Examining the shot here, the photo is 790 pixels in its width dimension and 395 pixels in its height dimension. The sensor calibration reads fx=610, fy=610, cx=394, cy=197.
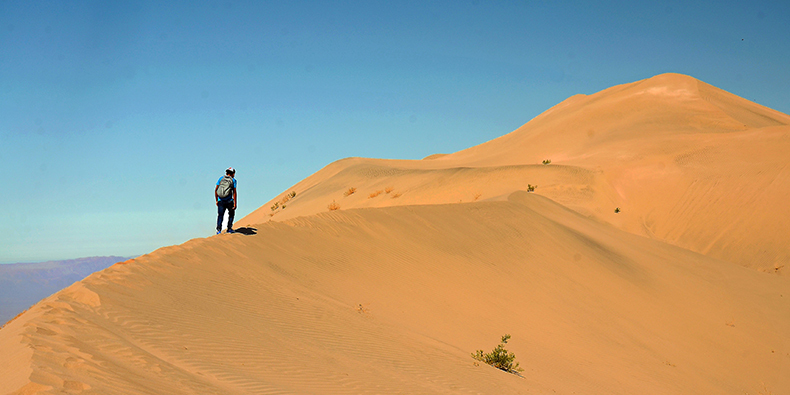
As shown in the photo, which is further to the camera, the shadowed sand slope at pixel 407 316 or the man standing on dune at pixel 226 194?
the man standing on dune at pixel 226 194

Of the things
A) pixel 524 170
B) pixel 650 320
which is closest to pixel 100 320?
pixel 650 320

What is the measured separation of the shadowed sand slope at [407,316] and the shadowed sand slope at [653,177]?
5199 millimetres

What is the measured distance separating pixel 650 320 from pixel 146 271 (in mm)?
12596

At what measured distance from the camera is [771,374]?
14.4m

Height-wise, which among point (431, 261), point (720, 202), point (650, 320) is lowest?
point (650, 320)

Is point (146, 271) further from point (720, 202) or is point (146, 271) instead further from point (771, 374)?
point (720, 202)

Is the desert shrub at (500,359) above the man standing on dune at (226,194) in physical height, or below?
below

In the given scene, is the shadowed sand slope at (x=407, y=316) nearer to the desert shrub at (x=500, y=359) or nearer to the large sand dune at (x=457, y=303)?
the large sand dune at (x=457, y=303)

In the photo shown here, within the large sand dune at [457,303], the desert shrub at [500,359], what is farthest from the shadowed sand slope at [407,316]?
the desert shrub at [500,359]

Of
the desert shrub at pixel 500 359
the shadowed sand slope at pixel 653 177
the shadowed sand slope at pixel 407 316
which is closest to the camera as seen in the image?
the shadowed sand slope at pixel 407 316

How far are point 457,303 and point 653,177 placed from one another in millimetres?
24113

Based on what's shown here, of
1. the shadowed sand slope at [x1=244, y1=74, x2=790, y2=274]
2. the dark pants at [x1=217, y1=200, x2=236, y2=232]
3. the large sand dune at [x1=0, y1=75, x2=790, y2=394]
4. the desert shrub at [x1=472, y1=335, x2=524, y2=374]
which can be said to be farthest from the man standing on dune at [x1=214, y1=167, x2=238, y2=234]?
the shadowed sand slope at [x1=244, y1=74, x2=790, y2=274]

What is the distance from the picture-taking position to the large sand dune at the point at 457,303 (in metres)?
7.08

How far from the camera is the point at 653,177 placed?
110 feet
